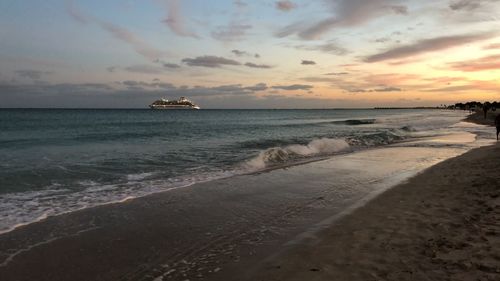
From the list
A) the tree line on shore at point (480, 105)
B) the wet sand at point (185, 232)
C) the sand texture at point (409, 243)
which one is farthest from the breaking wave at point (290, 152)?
the tree line on shore at point (480, 105)

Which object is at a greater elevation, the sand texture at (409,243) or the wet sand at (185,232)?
the sand texture at (409,243)

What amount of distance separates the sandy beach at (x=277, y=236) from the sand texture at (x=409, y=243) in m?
0.01

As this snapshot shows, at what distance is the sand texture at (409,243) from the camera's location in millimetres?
5105

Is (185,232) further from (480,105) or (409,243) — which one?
(480,105)

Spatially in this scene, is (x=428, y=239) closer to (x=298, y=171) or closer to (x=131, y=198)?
(x=131, y=198)

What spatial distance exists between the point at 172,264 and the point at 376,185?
7462 mm

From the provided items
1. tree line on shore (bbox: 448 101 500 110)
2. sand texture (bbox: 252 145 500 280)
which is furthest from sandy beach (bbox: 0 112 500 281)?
tree line on shore (bbox: 448 101 500 110)

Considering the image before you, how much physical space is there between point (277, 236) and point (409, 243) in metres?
2.11

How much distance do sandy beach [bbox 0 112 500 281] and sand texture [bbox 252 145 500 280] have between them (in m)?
0.01

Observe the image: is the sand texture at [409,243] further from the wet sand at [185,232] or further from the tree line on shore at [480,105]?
the tree line on shore at [480,105]

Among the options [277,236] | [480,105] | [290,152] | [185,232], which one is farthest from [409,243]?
[480,105]

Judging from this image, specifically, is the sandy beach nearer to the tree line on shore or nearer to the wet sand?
the wet sand

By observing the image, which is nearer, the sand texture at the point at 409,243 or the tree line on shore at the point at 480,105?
the sand texture at the point at 409,243

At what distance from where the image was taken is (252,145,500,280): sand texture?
16.8 ft
